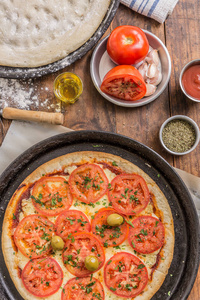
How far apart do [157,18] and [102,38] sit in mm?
500

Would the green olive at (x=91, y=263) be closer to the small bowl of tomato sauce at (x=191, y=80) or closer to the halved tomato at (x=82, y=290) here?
the halved tomato at (x=82, y=290)

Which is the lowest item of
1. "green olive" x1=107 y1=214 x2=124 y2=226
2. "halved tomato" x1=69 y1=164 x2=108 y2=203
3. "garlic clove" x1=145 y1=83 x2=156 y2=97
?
"green olive" x1=107 y1=214 x2=124 y2=226

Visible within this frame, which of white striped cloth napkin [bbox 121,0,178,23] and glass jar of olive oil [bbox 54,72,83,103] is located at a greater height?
white striped cloth napkin [bbox 121,0,178,23]

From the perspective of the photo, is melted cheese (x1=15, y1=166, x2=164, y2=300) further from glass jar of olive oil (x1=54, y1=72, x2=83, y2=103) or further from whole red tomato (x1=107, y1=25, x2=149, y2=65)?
whole red tomato (x1=107, y1=25, x2=149, y2=65)

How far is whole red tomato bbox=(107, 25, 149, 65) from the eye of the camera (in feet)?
9.43

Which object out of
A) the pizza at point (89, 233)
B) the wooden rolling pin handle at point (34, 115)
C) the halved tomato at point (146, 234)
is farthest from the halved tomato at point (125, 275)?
the wooden rolling pin handle at point (34, 115)

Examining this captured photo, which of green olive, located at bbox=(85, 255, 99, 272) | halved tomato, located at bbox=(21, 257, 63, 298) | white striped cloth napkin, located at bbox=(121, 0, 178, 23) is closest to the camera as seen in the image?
green olive, located at bbox=(85, 255, 99, 272)

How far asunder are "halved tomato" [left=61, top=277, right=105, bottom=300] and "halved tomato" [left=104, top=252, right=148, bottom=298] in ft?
0.28

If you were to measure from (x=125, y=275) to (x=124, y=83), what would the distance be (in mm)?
1487

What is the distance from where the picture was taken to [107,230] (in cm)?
284

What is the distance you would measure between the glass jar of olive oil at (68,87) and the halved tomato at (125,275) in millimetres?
1332

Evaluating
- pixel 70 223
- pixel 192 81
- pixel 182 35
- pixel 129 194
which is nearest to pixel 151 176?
pixel 129 194

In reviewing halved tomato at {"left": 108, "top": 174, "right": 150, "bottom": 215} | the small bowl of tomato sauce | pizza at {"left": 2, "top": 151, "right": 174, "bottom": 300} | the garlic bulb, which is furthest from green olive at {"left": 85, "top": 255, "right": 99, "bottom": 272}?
the small bowl of tomato sauce

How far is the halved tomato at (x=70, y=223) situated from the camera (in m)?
2.84
